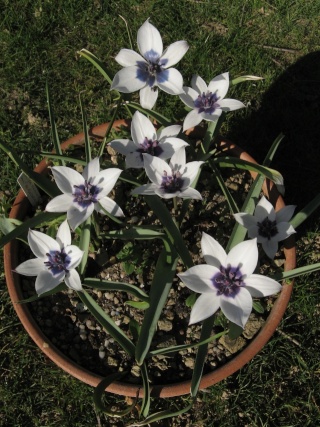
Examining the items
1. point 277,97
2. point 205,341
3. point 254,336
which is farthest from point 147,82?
point 277,97

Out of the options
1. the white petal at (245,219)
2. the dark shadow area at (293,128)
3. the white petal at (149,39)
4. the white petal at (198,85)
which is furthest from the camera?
the dark shadow area at (293,128)

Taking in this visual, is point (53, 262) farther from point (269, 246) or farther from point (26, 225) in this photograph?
point (269, 246)

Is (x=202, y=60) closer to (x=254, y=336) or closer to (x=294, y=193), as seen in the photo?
(x=294, y=193)

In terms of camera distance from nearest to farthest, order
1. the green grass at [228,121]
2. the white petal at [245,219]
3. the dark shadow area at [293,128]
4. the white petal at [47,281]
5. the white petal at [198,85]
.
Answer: the white petal at [47,281] < the white petal at [245,219] < the white petal at [198,85] < the green grass at [228,121] < the dark shadow area at [293,128]

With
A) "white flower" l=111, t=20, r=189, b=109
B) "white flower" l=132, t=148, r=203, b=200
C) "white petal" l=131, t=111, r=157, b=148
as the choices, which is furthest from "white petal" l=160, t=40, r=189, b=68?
"white flower" l=132, t=148, r=203, b=200

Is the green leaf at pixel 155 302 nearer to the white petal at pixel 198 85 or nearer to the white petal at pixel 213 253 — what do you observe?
the white petal at pixel 213 253

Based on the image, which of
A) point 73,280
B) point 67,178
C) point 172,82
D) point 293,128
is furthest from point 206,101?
point 293,128

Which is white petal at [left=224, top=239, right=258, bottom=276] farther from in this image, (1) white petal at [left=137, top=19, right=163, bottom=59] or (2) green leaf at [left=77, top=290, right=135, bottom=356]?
(1) white petal at [left=137, top=19, right=163, bottom=59]

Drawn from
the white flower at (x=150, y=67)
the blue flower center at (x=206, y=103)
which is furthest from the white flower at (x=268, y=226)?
the white flower at (x=150, y=67)
